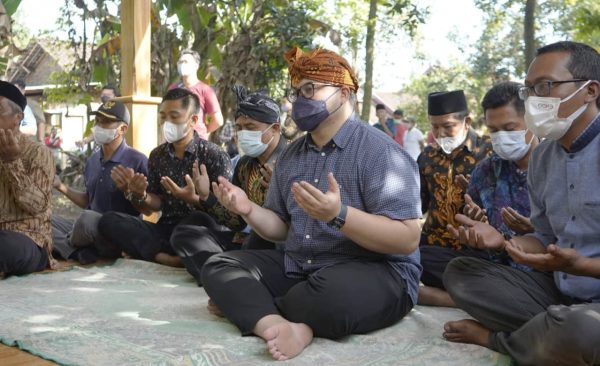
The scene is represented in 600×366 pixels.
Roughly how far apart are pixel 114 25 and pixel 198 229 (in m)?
5.72

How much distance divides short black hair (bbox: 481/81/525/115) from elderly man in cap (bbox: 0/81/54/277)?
277 centimetres

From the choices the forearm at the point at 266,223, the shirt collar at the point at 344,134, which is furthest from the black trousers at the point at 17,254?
the shirt collar at the point at 344,134

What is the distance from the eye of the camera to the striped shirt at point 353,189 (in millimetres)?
2947

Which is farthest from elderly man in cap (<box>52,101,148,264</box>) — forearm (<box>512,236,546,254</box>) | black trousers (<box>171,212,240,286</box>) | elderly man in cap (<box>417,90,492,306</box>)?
forearm (<box>512,236,546,254</box>)

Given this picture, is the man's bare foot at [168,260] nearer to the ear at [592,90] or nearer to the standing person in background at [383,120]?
the ear at [592,90]

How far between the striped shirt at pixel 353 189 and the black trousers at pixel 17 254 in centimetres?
199

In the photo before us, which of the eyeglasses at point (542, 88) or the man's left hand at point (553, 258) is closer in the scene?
the man's left hand at point (553, 258)

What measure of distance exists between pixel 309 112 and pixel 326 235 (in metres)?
0.57

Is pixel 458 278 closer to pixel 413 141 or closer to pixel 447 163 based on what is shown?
pixel 447 163

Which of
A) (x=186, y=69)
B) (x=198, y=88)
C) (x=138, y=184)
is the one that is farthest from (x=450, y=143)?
(x=186, y=69)

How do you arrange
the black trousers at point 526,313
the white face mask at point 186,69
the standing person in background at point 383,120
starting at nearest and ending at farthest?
the black trousers at point 526,313 < the white face mask at point 186,69 < the standing person in background at point 383,120

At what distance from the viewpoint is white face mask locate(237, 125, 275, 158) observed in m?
4.27

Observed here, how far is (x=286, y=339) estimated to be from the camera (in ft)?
8.87

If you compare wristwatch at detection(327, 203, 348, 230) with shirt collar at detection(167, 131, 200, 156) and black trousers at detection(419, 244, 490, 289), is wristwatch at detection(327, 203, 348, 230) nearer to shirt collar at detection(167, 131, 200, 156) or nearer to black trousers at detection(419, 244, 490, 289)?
black trousers at detection(419, 244, 490, 289)
